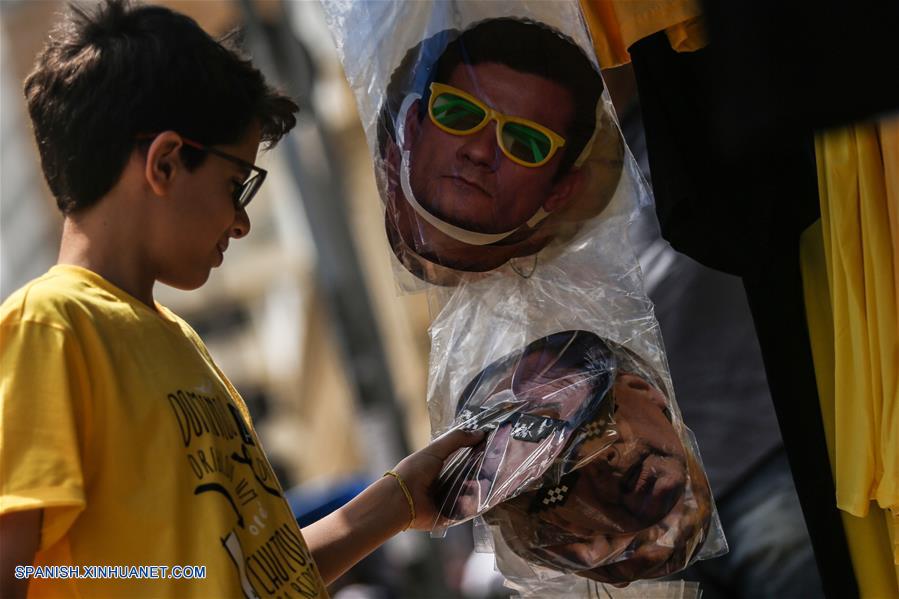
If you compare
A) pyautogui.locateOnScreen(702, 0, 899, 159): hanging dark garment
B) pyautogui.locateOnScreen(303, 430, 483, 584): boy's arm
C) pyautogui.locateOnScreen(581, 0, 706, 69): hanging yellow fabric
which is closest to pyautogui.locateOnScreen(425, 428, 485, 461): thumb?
pyautogui.locateOnScreen(303, 430, 483, 584): boy's arm

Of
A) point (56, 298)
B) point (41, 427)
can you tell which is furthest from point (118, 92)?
point (41, 427)

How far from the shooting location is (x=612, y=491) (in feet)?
6.77

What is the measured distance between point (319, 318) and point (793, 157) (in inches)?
620

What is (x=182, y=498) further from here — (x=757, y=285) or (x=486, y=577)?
(x=486, y=577)

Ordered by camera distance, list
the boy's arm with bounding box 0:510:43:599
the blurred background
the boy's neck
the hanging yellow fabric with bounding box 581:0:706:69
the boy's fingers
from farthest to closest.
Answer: the blurred background
the boy's fingers
the hanging yellow fabric with bounding box 581:0:706:69
the boy's neck
the boy's arm with bounding box 0:510:43:599

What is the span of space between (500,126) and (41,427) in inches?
37.8

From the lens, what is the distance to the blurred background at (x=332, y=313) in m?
2.82

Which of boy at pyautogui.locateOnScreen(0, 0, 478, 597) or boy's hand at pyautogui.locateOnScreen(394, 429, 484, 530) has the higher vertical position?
boy at pyautogui.locateOnScreen(0, 0, 478, 597)

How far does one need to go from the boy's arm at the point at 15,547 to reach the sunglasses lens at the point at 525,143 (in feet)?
3.38

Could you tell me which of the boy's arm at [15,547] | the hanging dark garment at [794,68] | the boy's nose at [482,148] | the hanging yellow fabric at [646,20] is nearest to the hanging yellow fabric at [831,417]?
the hanging yellow fabric at [646,20]

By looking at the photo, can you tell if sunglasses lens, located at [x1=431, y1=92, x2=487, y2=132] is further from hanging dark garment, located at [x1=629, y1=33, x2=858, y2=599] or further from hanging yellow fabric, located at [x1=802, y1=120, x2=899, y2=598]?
hanging yellow fabric, located at [x1=802, y1=120, x2=899, y2=598]

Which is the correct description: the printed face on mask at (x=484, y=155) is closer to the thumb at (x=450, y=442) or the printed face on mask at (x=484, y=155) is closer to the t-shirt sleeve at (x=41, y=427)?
the thumb at (x=450, y=442)

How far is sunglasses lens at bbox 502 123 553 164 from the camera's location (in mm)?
2074

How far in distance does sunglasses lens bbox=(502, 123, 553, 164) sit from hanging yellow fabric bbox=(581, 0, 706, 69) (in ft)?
0.67
